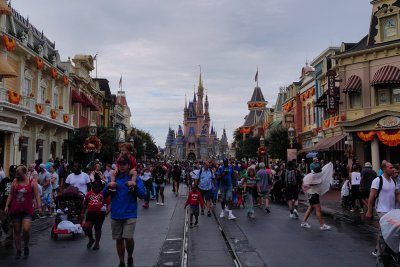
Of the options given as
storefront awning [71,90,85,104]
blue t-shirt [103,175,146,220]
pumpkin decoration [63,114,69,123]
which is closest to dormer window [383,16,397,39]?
pumpkin decoration [63,114,69,123]

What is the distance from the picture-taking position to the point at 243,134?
85.6 metres

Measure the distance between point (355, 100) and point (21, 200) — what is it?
25.0m

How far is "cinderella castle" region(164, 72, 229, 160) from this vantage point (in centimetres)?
16612

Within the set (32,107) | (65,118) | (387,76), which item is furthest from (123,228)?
(65,118)

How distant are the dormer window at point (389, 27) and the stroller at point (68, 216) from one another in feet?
76.2

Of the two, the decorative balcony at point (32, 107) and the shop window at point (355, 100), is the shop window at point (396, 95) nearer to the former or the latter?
the shop window at point (355, 100)

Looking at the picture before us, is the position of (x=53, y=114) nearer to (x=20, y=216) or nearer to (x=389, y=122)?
(x=389, y=122)

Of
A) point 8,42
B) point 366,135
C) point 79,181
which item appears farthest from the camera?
point 366,135

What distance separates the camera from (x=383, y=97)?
2698 centimetres

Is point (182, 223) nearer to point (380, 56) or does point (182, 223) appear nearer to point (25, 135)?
point (25, 135)

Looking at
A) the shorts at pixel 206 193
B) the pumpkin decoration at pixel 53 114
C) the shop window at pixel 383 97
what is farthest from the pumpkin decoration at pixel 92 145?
the shop window at pixel 383 97

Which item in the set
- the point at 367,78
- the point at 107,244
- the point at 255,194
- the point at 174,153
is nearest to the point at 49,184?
the point at 107,244

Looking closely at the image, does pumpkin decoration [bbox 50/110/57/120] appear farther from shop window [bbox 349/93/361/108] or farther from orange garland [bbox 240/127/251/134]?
orange garland [bbox 240/127/251/134]

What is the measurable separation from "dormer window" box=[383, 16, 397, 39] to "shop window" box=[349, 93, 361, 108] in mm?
4032
